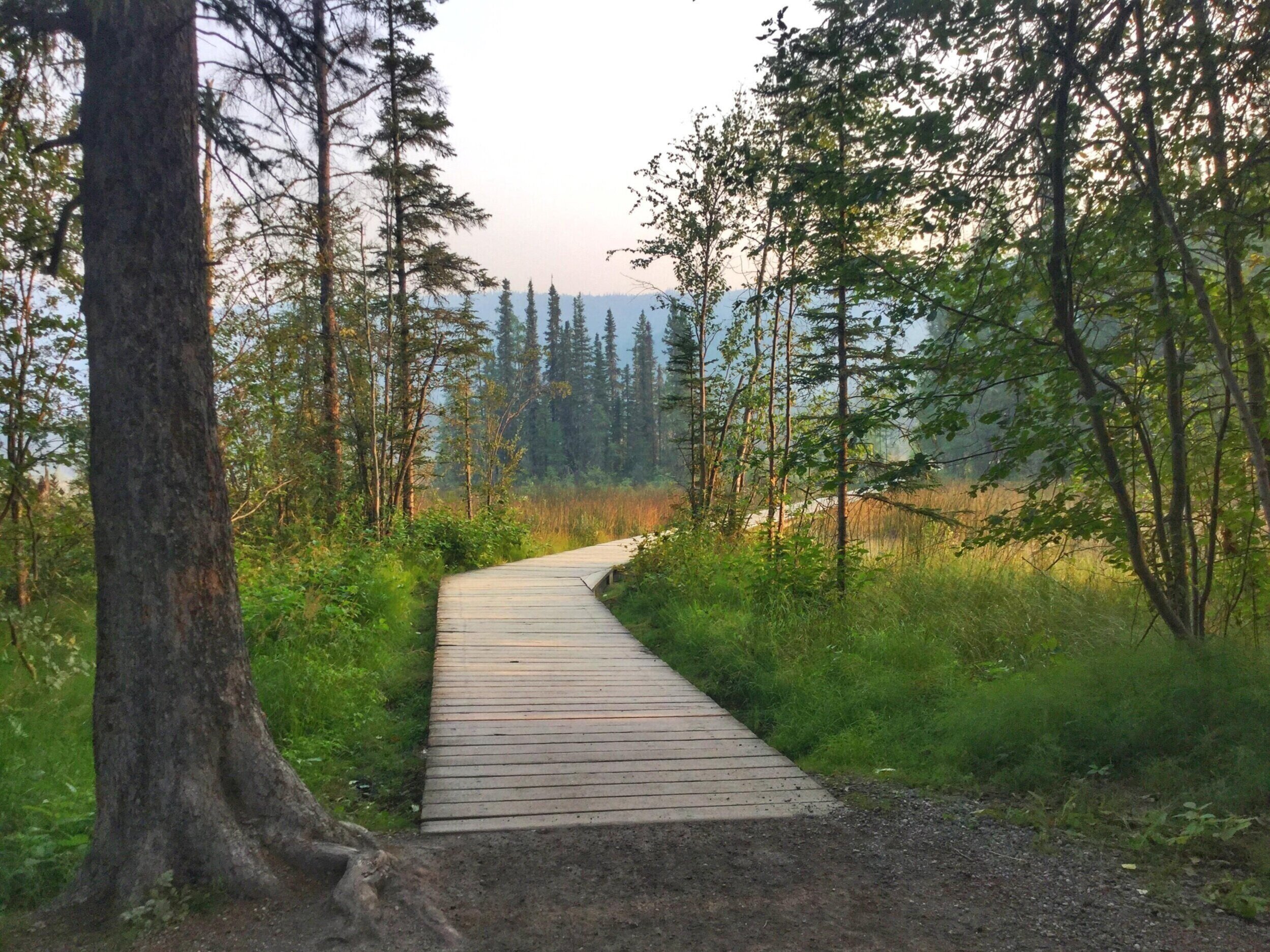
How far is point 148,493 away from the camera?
101 inches

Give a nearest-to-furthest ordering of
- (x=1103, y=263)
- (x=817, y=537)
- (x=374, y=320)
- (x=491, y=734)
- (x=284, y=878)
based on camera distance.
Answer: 1. (x=284, y=878)
2. (x=1103, y=263)
3. (x=491, y=734)
4. (x=817, y=537)
5. (x=374, y=320)

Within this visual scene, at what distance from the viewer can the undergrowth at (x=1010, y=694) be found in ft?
11.1

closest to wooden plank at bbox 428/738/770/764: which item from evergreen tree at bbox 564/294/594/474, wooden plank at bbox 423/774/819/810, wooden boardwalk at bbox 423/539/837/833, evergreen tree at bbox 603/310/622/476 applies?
wooden boardwalk at bbox 423/539/837/833

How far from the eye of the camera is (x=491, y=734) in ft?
15.3

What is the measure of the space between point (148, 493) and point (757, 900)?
2.44m

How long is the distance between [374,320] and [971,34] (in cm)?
1016

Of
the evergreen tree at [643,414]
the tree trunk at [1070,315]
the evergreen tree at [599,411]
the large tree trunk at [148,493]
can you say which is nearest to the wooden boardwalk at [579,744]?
the large tree trunk at [148,493]

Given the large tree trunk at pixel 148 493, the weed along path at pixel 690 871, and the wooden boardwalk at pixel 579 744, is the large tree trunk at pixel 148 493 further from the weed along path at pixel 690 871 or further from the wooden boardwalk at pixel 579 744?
the wooden boardwalk at pixel 579 744

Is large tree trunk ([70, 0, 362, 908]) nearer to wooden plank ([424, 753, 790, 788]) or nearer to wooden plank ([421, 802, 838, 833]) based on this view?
wooden plank ([421, 802, 838, 833])

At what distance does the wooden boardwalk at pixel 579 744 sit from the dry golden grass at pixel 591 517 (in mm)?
8724

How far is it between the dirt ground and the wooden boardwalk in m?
0.22

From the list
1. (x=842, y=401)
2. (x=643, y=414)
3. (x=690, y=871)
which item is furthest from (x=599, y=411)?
(x=690, y=871)

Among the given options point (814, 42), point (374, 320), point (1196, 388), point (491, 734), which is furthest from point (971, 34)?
point (374, 320)

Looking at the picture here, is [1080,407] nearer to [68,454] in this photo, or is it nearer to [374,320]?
[68,454]
